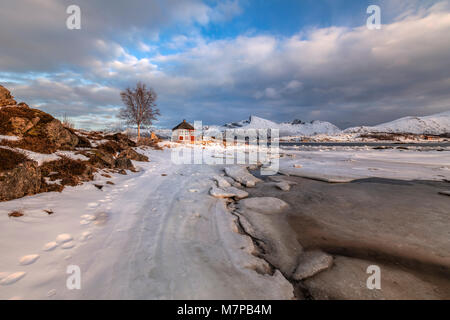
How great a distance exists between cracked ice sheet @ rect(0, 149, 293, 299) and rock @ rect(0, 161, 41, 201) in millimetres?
234

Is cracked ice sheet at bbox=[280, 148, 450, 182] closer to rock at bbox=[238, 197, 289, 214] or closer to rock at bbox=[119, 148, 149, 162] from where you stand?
rock at bbox=[238, 197, 289, 214]

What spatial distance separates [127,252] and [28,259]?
1528 millimetres

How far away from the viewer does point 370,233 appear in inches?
181

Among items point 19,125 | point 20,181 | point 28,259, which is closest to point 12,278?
point 28,259

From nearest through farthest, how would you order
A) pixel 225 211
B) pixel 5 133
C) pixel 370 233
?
pixel 370 233, pixel 225 211, pixel 5 133

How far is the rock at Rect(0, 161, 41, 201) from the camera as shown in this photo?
4.49 meters

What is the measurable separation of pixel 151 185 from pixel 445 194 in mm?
13418

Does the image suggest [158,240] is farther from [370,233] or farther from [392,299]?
[370,233]

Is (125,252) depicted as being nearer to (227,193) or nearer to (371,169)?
(227,193)

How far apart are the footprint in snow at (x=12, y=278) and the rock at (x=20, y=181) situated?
315 centimetres

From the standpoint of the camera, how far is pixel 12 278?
2506 millimetres

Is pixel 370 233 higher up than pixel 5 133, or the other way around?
pixel 5 133

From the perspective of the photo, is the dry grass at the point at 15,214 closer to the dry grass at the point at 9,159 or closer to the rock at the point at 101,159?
the dry grass at the point at 9,159
